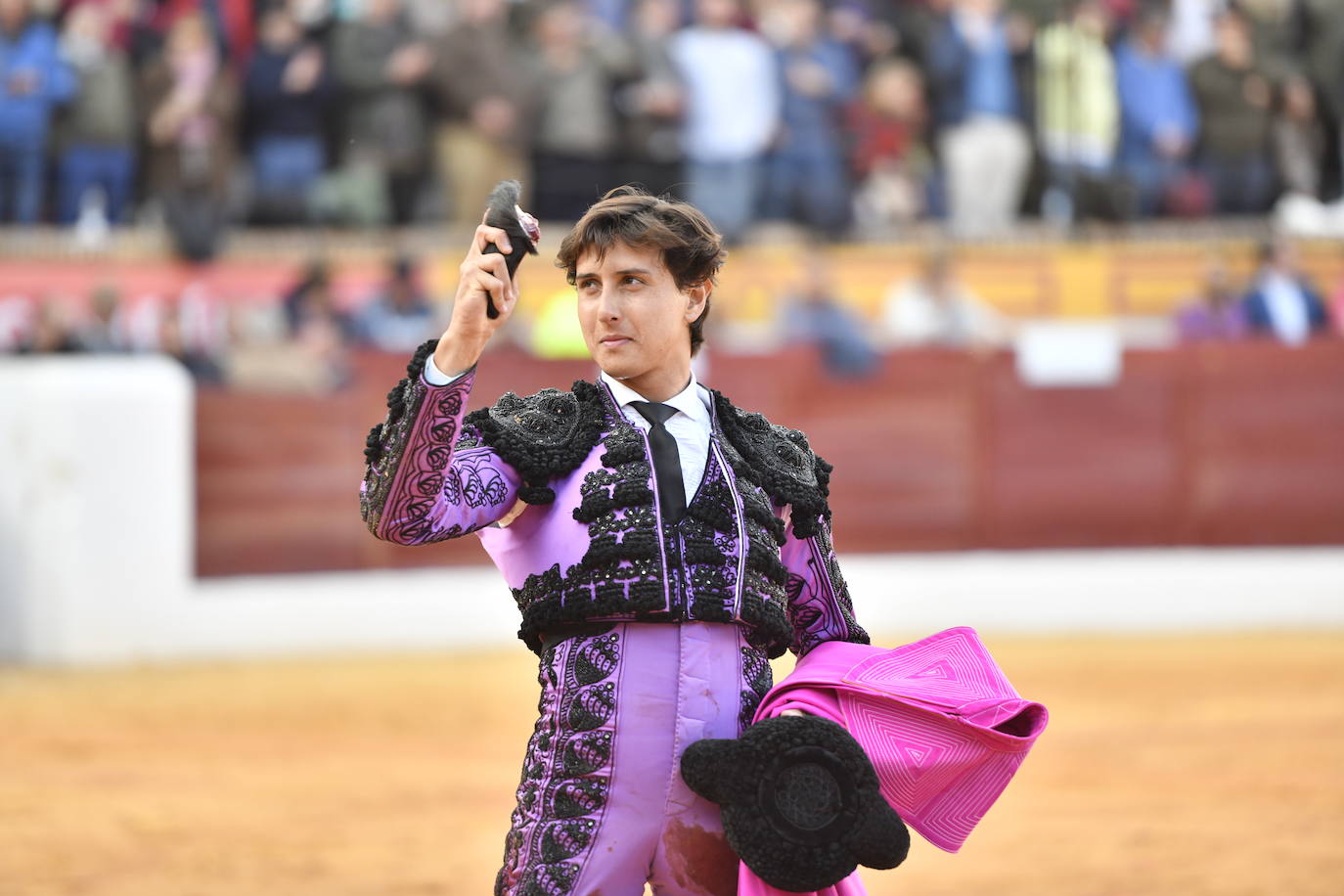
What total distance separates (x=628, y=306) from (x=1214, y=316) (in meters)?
9.16

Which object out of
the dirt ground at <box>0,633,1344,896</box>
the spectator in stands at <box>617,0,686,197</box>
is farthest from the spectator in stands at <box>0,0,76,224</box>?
the dirt ground at <box>0,633,1344,896</box>

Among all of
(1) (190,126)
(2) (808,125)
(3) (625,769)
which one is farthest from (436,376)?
(2) (808,125)

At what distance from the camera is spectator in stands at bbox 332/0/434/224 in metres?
10.5

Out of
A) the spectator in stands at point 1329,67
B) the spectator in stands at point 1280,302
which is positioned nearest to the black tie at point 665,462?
the spectator in stands at point 1280,302

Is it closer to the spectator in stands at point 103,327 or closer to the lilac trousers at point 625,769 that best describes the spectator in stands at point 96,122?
the spectator in stands at point 103,327

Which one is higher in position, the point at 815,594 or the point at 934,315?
the point at 934,315

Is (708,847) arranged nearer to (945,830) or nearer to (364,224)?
(945,830)

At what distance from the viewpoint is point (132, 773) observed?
6301mm

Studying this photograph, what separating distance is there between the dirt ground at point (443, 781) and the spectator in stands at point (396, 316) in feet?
5.81

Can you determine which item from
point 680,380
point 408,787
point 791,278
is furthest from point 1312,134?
Result: point 680,380

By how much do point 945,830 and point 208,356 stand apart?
764 centimetres

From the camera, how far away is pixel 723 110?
1097 cm

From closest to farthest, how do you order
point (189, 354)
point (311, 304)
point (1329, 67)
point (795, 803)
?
point (795, 803)
point (189, 354)
point (311, 304)
point (1329, 67)

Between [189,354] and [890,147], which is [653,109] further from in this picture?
[189,354]
